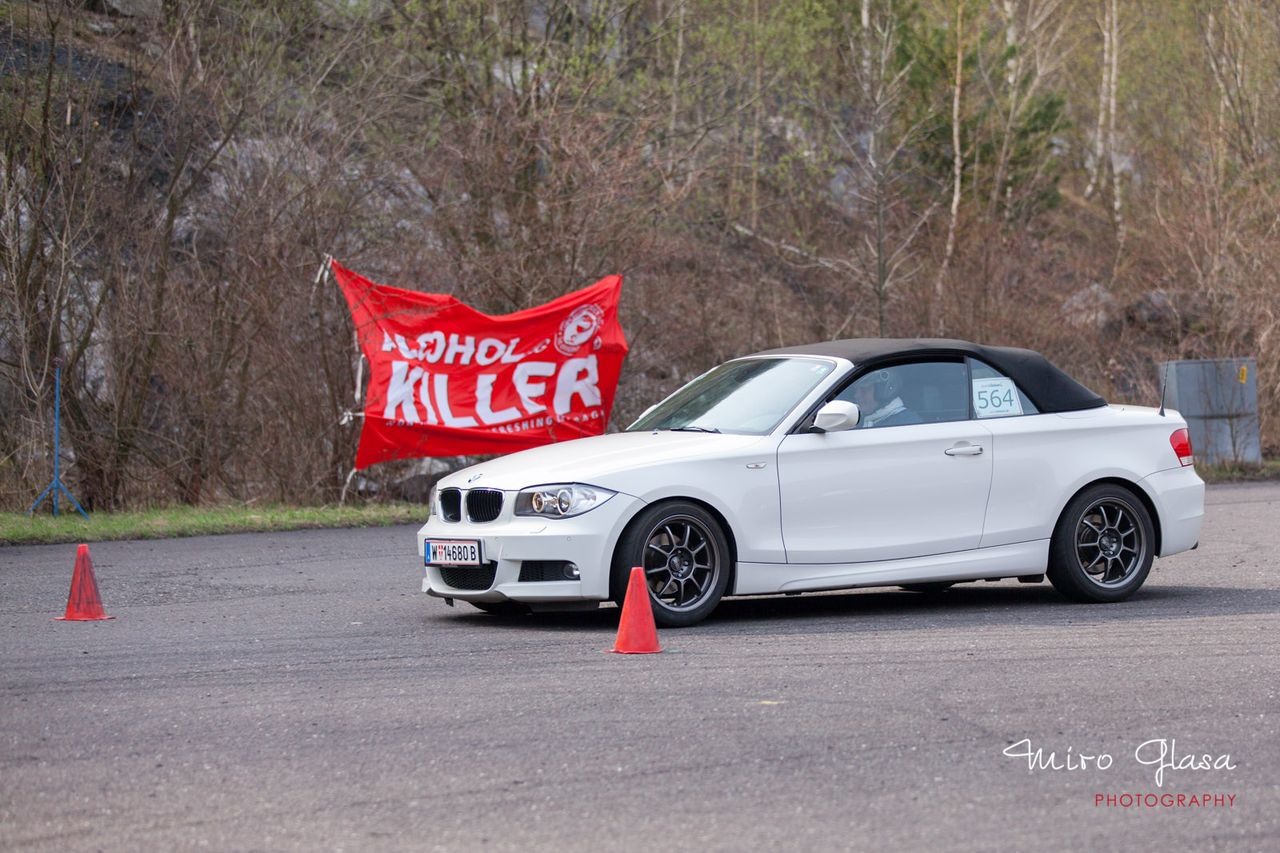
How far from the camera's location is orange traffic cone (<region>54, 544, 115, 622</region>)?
32.3ft

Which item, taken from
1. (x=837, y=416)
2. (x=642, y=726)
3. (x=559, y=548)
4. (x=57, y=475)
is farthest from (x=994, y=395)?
(x=57, y=475)

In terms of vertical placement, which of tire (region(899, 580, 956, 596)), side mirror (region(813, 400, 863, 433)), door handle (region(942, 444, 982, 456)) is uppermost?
side mirror (region(813, 400, 863, 433))

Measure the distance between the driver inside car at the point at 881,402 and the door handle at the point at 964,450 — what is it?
0.83ft

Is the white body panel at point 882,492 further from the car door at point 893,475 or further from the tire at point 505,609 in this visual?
the tire at point 505,609

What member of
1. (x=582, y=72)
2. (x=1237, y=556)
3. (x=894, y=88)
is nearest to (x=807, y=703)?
(x=1237, y=556)

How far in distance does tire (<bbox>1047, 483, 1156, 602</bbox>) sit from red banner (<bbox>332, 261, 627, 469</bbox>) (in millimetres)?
9209

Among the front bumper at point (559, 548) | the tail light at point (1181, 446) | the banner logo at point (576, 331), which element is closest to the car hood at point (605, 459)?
the front bumper at point (559, 548)

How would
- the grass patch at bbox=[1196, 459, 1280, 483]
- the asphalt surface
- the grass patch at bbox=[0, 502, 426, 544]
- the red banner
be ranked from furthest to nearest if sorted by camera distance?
1. the grass patch at bbox=[1196, 459, 1280, 483]
2. the red banner
3. the grass patch at bbox=[0, 502, 426, 544]
4. the asphalt surface

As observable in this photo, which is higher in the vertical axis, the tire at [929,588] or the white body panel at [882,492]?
the white body panel at [882,492]

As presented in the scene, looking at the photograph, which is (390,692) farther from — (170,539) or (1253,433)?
(1253,433)

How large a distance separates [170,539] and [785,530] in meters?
8.54

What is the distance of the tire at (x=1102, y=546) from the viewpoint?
1008 cm

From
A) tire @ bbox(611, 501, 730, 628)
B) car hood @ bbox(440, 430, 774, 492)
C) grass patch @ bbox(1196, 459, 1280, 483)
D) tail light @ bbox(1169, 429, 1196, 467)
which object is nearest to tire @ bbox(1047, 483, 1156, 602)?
tail light @ bbox(1169, 429, 1196, 467)

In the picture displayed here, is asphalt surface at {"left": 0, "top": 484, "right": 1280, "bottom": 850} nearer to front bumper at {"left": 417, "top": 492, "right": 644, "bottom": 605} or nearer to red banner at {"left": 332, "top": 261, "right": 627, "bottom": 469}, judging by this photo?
front bumper at {"left": 417, "top": 492, "right": 644, "bottom": 605}
